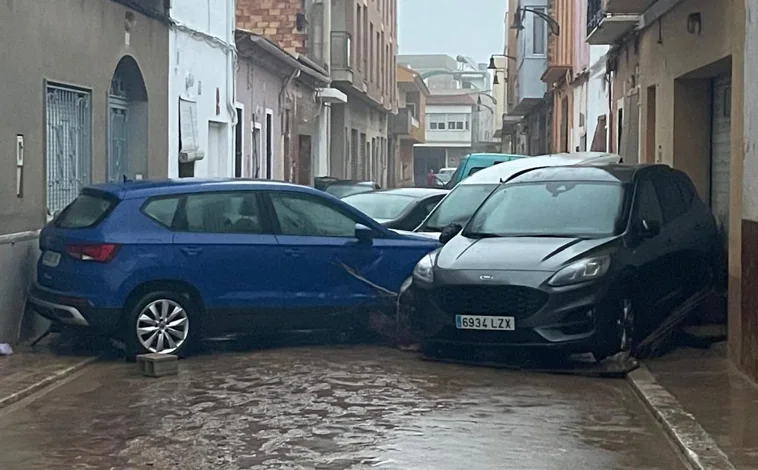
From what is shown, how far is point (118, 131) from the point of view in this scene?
15711 mm

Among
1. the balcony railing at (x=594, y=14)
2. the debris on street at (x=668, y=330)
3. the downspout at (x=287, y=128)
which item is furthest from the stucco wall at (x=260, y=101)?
the debris on street at (x=668, y=330)

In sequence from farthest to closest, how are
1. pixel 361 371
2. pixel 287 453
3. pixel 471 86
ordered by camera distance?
1. pixel 471 86
2. pixel 361 371
3. pixel 287 453

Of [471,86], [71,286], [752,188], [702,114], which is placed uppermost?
[471,86]

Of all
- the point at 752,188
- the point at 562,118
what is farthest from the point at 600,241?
the point at 562,118

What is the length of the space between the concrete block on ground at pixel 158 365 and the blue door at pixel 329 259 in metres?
1.65

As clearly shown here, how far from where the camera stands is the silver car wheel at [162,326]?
11023 mm

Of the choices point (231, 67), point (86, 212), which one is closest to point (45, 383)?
point (86, 212)

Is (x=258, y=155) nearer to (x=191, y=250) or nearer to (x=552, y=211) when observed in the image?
(x=191, y=250)

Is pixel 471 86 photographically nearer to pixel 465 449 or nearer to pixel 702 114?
pixel 702 114

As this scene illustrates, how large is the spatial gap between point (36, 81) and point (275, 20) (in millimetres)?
A: 21054

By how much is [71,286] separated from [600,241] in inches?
180

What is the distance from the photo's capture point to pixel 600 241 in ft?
35.4

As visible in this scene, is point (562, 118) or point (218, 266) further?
point (562, 118)

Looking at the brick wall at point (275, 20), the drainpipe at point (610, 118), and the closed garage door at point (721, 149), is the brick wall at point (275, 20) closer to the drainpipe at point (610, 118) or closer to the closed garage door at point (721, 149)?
the drainpipe at point (610, 118)
